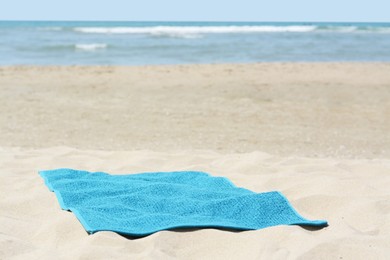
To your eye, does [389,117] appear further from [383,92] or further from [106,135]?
[106,135]

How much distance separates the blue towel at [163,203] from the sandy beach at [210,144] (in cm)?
9

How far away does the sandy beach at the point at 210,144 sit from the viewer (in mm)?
2807

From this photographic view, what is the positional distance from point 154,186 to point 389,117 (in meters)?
4.86

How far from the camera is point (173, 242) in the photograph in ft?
9.33

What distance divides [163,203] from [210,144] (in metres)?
2.68

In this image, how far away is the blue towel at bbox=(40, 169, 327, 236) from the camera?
306 cm

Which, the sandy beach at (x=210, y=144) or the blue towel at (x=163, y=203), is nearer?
the sandy beach at (x=210, y=144)

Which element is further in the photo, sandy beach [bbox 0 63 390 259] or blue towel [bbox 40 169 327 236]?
blue towel [bbox 40 169 327 236]

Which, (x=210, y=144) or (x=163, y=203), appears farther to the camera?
(x=210, y=144)

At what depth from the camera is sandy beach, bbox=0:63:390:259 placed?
2807mm

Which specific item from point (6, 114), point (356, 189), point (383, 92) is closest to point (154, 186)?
point (356, 189)

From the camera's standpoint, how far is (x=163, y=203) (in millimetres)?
3449

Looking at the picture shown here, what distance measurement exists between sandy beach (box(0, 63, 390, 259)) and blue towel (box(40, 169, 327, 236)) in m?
0.09

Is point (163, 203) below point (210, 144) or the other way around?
the other way around
